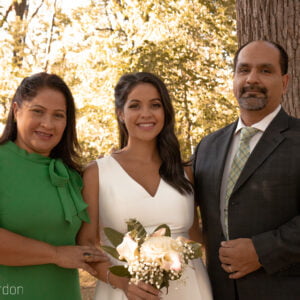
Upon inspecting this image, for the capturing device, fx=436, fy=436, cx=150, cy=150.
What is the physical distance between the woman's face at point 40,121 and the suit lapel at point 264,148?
54.4 inches

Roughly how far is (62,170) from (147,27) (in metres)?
6.61

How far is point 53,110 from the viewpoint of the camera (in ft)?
10.3

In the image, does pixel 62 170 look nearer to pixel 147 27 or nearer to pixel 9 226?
pixel 9 226

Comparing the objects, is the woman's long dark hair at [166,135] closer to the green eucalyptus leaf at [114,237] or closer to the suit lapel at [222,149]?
the suit lapel at [222,149]

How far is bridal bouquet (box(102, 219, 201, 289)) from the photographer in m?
2.48

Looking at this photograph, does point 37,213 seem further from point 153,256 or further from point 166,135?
point 166,135

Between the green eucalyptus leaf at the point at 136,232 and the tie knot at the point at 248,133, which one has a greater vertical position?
the tie knot at the point at 248,133

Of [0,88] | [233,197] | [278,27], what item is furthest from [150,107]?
[0,88]

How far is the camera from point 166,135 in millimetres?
3740

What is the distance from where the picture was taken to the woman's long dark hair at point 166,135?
357 cm

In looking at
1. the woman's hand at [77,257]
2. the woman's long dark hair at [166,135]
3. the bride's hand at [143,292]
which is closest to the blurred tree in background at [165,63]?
the woman's long dark hair at [166,135]

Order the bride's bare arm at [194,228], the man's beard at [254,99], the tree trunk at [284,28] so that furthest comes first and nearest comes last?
the tree trunk at [284,28], the bride's bare arm at [194,228], the man's beard at [254,99]

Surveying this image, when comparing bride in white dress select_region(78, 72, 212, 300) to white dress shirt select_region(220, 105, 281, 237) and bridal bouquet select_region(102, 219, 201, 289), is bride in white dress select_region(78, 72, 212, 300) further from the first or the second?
bridal bouquet select_region(102, 219, 201, 289)

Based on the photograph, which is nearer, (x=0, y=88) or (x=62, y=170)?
(x=62, y=170)
